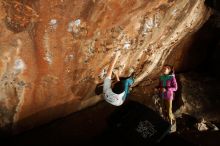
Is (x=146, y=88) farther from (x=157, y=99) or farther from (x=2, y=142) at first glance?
(x=2, y=142)

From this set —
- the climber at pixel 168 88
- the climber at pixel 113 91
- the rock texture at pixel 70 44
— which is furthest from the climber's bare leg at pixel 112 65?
the climber at pixel 168 88

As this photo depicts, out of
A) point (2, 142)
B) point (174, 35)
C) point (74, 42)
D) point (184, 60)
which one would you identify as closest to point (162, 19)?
point (174, 35)

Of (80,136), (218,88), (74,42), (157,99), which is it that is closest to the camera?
(74,42)

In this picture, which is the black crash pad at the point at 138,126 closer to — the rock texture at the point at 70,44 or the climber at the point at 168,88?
the rock texture at the point at 70,44

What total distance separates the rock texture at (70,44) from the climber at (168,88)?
0.58 metres

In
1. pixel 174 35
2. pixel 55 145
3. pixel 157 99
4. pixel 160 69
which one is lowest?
pixel 55 145

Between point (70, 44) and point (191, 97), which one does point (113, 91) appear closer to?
point (70, 44)

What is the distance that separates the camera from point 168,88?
709 centimetres

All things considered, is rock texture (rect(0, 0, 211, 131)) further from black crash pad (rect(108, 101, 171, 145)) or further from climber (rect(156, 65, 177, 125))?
black crash pad (rect(108, 101, 171, 145))

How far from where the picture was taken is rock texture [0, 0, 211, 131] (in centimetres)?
504

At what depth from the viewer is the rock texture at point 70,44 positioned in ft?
16.5

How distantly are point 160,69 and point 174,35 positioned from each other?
1.20 metres

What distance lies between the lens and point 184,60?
8641 millimetres

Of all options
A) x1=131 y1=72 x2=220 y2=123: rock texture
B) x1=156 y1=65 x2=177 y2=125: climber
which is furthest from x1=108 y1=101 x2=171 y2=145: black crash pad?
x1=131 y1=72 x2=220 y2=123: rock texture
